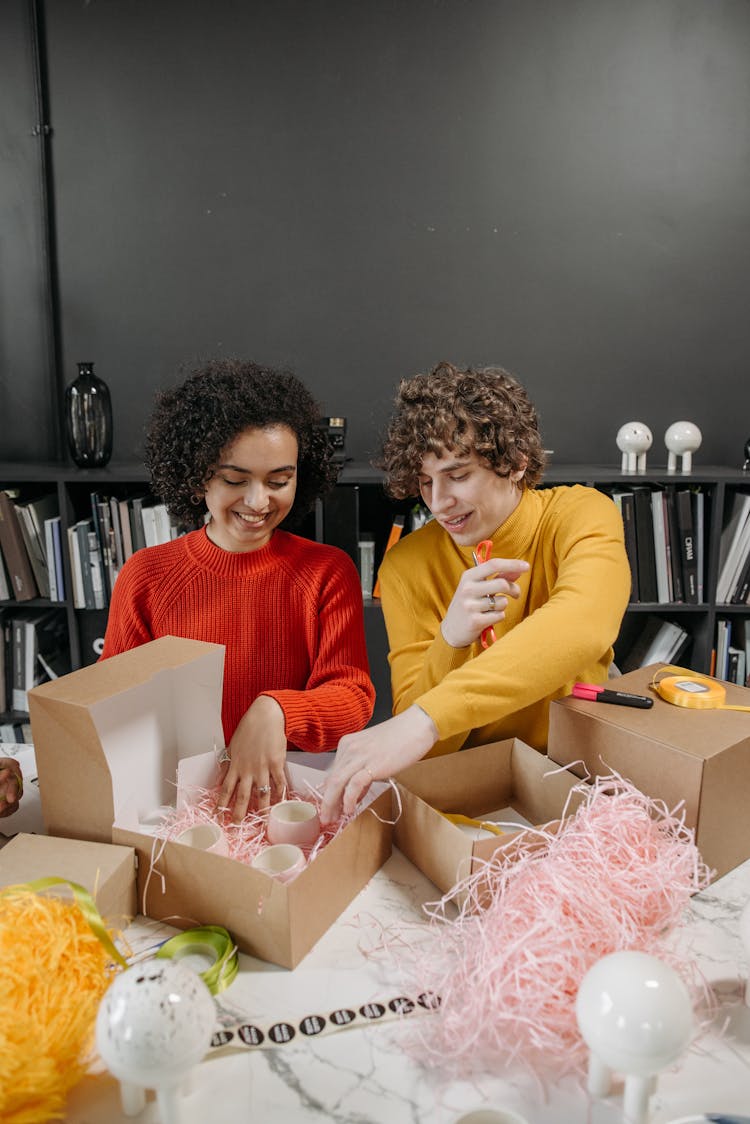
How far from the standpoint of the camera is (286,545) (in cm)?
161

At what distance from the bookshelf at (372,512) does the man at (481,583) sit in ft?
3.50

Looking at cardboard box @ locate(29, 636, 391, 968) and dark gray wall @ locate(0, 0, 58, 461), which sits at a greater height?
dark gray wall @ locate(0, 0, 58, 461)

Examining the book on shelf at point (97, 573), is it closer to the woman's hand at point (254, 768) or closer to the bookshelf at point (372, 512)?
the bookshelf at point (372, 512)

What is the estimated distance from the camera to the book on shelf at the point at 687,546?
263 centimetres

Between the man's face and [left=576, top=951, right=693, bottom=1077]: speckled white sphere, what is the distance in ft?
2.80

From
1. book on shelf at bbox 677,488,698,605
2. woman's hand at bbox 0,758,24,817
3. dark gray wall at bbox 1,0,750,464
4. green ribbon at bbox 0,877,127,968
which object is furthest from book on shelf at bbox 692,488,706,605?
green ribbon at bbox 0,877,127,968

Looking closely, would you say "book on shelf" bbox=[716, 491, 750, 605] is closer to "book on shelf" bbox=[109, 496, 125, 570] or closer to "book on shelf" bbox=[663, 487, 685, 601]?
"book on shelf" bbox=[663, 487, 685, 601]

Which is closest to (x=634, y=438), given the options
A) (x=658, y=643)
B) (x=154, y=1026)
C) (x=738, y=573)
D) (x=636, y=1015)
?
(x=738, y=573)

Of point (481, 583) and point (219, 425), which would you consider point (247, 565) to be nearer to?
point (219, 425)

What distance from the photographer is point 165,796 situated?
3.57 feet

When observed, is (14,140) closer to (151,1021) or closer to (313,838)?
(313,838)

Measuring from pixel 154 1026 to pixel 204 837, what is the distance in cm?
37

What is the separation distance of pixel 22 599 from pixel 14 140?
60.9 inches

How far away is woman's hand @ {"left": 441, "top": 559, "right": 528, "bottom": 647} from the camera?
1130mm
